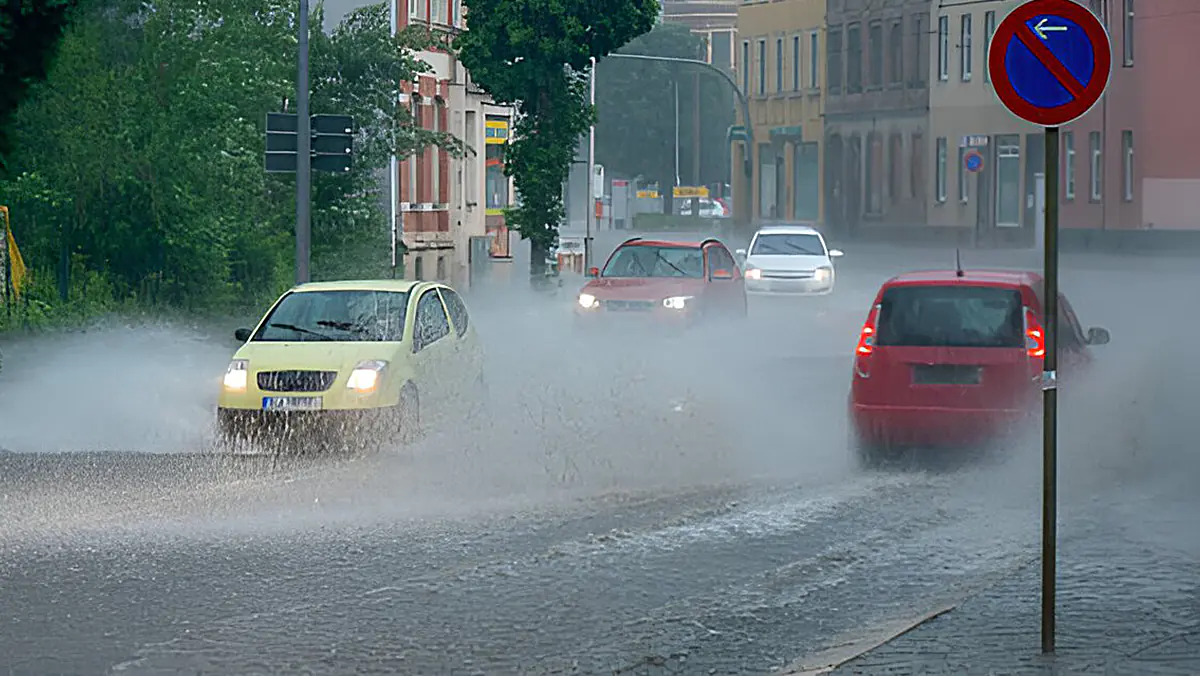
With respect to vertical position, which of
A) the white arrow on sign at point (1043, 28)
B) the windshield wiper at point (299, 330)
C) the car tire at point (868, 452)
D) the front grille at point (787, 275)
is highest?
the white arrow on sign at point (1043, 28)

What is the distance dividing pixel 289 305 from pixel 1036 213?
55.0 meters

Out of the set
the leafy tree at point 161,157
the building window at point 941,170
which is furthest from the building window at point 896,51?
the leafy tree at point 161,157

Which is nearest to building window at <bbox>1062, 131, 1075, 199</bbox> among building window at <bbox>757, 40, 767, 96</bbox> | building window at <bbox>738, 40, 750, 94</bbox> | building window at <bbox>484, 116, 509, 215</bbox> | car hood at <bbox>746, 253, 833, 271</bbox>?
building window at <bbox>484, 116, 509, 215</bbox>

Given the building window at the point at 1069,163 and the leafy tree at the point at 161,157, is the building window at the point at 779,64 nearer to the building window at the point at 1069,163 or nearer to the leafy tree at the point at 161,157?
the building window at the point at 1069,163

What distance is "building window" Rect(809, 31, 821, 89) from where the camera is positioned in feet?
298

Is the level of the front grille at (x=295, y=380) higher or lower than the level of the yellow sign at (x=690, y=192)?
lower

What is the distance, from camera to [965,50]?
78.5m

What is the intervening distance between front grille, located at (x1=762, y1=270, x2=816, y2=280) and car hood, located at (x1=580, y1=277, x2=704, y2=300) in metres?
13.3

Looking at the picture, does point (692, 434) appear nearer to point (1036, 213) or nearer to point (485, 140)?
point (485, 140)

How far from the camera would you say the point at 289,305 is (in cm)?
1872

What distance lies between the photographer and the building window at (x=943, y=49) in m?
79.5

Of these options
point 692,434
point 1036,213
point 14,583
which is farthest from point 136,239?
point 1036,213

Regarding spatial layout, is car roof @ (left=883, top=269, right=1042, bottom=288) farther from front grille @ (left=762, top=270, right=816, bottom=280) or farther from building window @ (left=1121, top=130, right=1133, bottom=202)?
building window @ (left=1121, top=130, right=1133, bottom=202)

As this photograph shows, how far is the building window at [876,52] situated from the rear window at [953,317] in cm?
7012
